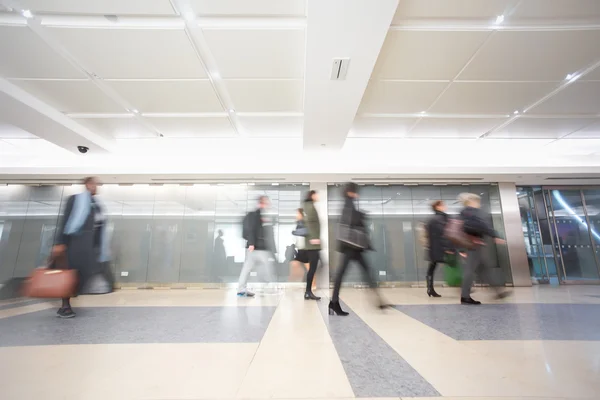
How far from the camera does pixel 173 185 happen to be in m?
9.48

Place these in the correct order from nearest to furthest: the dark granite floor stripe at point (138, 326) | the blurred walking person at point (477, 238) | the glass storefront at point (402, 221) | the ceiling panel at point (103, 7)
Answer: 1. the dark granite floor stripe at point (138, 326)
2. the ceiling panel at point (103, 7)
3. the blurred walking person at point (477, 238)
4. the glass storefront at point (402, 221)

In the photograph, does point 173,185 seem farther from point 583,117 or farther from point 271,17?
point 583,117

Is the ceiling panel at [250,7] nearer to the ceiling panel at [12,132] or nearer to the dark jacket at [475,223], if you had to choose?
the dark jacket at [475,223]

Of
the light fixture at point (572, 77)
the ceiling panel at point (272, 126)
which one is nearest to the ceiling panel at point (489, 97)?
the light fixture at point (572, 77)

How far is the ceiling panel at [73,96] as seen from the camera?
195 inches

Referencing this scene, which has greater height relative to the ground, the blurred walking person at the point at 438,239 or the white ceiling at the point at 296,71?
the white ceiling at the point at 296,71

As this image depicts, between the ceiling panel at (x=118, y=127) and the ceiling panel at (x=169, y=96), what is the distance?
91cm

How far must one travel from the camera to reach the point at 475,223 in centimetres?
442

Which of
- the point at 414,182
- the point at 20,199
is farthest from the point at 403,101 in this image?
the point at 20,199

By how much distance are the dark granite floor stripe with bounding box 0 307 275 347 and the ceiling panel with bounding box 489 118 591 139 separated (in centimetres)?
748

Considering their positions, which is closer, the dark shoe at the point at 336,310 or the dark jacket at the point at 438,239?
the dark shoe at the point at 336,310

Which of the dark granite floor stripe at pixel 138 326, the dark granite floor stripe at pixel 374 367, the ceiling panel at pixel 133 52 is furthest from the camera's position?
the ceiling panel at pixel 133 52

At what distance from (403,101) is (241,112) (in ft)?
11.8

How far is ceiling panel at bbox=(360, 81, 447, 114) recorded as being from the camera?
5.07m
